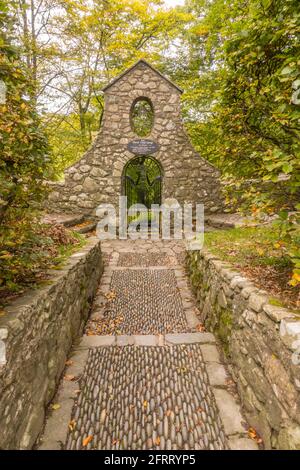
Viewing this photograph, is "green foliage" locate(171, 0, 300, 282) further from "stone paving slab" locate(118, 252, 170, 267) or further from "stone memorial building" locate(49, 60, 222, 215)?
"stone memorial building" locate(49, 60, 222, 215)

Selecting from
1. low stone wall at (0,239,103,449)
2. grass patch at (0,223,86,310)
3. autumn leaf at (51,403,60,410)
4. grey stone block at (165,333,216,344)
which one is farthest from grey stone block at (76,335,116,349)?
grass patch at (0,223,86,310)

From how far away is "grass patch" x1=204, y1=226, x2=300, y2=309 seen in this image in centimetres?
237

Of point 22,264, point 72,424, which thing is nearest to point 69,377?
point 72,424

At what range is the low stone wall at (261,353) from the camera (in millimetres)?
1717

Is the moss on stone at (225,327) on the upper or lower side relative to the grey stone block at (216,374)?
upper

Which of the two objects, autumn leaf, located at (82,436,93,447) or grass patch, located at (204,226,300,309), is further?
grass patch, located at (204,226,300,309)

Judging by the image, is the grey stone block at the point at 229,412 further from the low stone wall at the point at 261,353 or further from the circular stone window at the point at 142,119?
the circular stone window at the point at 142,119

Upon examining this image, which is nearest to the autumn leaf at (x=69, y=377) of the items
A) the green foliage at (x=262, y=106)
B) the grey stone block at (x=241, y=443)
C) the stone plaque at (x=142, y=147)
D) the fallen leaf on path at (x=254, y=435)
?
the grey stone block at (x=241, y=443)

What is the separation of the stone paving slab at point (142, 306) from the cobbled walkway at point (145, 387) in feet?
0.05

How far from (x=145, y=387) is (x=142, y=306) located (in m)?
1.61

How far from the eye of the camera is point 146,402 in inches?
98.1

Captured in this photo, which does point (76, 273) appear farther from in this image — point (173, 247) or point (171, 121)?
point (171, 121)

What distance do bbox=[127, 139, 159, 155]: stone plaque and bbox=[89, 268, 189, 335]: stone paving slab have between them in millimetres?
4299

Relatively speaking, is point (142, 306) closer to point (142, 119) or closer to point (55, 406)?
point (55, 406)
